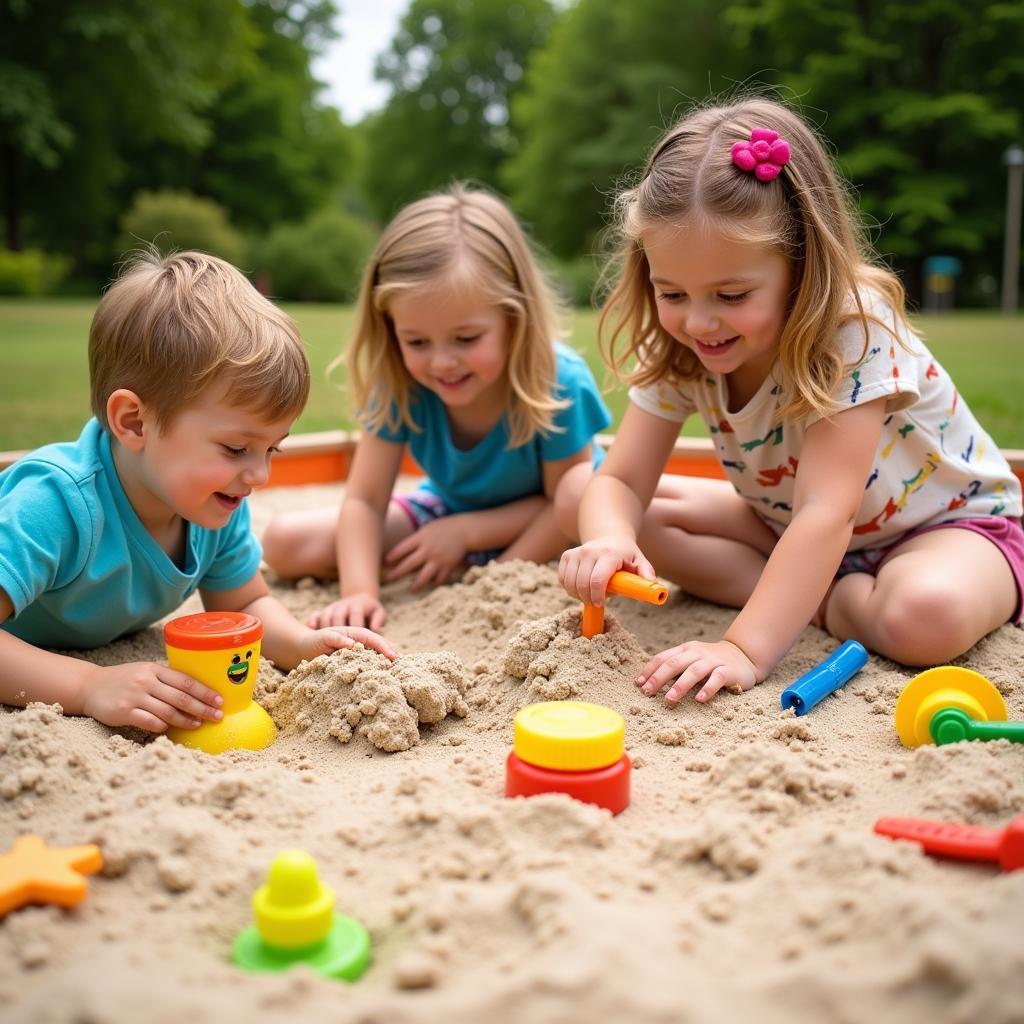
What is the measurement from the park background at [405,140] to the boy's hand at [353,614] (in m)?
2.87

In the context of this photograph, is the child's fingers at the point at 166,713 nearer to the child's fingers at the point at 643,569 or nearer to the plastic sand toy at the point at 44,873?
the plastic sand toy at the point at 44,873

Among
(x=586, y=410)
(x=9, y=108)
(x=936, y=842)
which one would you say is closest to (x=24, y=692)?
(x=936, y=842)

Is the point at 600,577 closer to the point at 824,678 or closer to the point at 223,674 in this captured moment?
the point at 824,678

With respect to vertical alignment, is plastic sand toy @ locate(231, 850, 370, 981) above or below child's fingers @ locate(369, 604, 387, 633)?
above

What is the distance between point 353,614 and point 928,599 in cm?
120

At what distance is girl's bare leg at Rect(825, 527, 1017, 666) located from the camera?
6.31 feet

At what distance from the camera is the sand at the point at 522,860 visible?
894 mm

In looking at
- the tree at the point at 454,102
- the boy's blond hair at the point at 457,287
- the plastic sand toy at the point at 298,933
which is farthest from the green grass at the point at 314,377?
the tree at the point at 454,102

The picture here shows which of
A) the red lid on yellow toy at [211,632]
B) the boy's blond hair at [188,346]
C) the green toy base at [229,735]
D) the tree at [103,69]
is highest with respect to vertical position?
the tree at [103,69]

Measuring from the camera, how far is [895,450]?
2.11m

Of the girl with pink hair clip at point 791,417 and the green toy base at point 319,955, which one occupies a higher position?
the girl with pink hair clip at point 791,417

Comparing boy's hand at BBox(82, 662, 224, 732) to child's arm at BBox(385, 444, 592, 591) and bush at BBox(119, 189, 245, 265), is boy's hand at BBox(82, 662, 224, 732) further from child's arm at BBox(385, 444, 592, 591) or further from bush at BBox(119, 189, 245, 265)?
bush at BBox(119, 189, 245, 265)

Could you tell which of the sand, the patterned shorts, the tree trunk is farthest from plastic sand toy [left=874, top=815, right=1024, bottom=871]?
the tree trunk

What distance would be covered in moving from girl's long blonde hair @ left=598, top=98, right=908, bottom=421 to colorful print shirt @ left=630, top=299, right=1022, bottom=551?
0.10 meters
